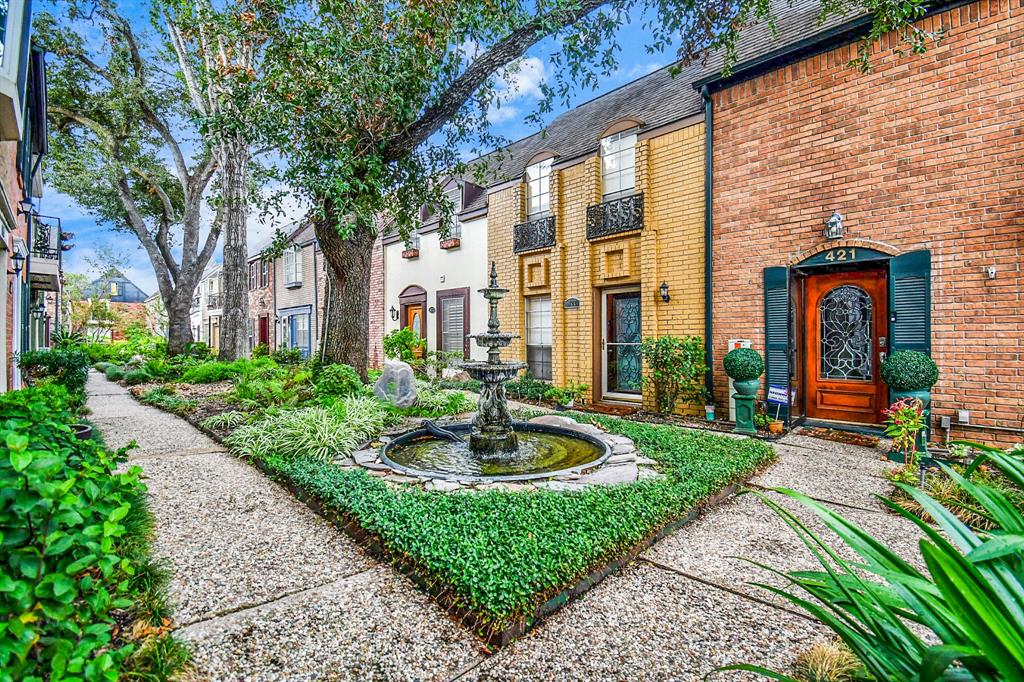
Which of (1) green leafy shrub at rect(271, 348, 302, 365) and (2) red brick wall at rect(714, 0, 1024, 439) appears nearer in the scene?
(2) red brick wall at rect(714, 0, 1024, 439)

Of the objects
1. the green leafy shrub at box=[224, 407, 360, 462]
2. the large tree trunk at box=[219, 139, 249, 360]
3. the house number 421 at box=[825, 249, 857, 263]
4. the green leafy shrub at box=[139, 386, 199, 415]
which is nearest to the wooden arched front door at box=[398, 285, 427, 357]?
the large tree trunk at box=[219, 139, 249, 360]

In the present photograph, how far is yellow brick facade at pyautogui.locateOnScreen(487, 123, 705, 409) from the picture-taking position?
266 inches

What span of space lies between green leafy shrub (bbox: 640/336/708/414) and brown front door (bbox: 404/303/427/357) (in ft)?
21.9

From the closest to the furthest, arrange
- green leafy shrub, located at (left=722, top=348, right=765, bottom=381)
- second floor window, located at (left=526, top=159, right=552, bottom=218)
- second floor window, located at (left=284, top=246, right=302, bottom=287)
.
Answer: green leafy shrub, located at (left=722, top=348, right=765, bottom=381) → second floor window, located at (left=526, top=159, right=552, bottom=218) → second floor window, located at (left=284, top=246, right=302, bottom=287)

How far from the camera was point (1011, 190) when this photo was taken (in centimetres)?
444

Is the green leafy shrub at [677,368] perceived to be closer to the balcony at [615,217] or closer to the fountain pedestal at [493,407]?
the balcony at [615,217]

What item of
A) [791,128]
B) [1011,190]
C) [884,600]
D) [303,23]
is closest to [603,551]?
[884,600]

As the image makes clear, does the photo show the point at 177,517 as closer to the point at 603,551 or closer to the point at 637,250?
the point at 603,551

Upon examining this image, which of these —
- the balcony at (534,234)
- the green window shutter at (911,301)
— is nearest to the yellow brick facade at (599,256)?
the balcony at (534,234)

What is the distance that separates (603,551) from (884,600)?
1.43 m

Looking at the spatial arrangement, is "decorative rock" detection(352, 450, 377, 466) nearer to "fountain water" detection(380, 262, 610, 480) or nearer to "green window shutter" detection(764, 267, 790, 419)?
"fountain water" detection(380, 262, 610, 480)

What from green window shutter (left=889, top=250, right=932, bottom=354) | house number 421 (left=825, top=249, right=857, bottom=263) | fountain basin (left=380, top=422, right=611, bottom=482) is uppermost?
house number 421 (left=825, top=249, right=857, bottom=263)

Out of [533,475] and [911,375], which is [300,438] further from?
[911,375]

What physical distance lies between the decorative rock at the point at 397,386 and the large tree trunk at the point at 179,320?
1061 cm
